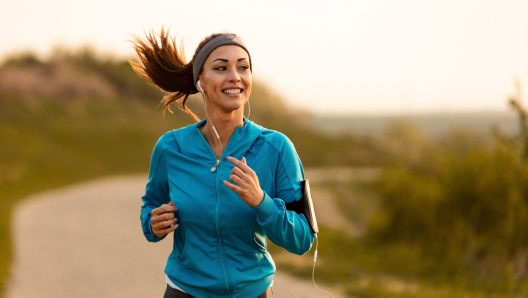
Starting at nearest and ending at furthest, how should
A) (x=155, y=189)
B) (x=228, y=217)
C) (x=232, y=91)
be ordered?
(x=228, y=217) → (x=232, y=91) → (x=155, y=189)

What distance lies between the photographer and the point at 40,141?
30391 mm

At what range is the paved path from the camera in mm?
8594

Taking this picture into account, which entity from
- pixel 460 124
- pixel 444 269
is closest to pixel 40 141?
pixel 444 269

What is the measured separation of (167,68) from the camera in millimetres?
3385

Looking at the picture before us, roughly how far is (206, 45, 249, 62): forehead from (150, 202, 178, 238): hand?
608 mm

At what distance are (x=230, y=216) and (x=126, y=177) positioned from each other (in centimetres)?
2287

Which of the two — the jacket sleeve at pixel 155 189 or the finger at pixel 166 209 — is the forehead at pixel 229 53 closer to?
the jacket sleeve at pixel 155 189

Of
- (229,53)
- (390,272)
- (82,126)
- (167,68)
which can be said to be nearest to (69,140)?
(82,126)

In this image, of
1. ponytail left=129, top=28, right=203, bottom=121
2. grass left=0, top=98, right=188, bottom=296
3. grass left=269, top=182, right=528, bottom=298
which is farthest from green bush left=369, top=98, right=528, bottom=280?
grass left=0, top=98, right=188, bottom=296

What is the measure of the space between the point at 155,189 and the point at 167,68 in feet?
2.06

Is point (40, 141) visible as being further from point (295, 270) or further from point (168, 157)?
point (168, 157)

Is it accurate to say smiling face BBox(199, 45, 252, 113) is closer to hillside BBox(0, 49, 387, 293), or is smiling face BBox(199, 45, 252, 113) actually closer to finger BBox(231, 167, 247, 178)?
finger BBox(231, 167, 247, 178)

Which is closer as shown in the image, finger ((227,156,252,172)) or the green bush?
finger ((227,156,252,172))

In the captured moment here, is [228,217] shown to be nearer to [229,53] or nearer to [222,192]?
[222,192]
